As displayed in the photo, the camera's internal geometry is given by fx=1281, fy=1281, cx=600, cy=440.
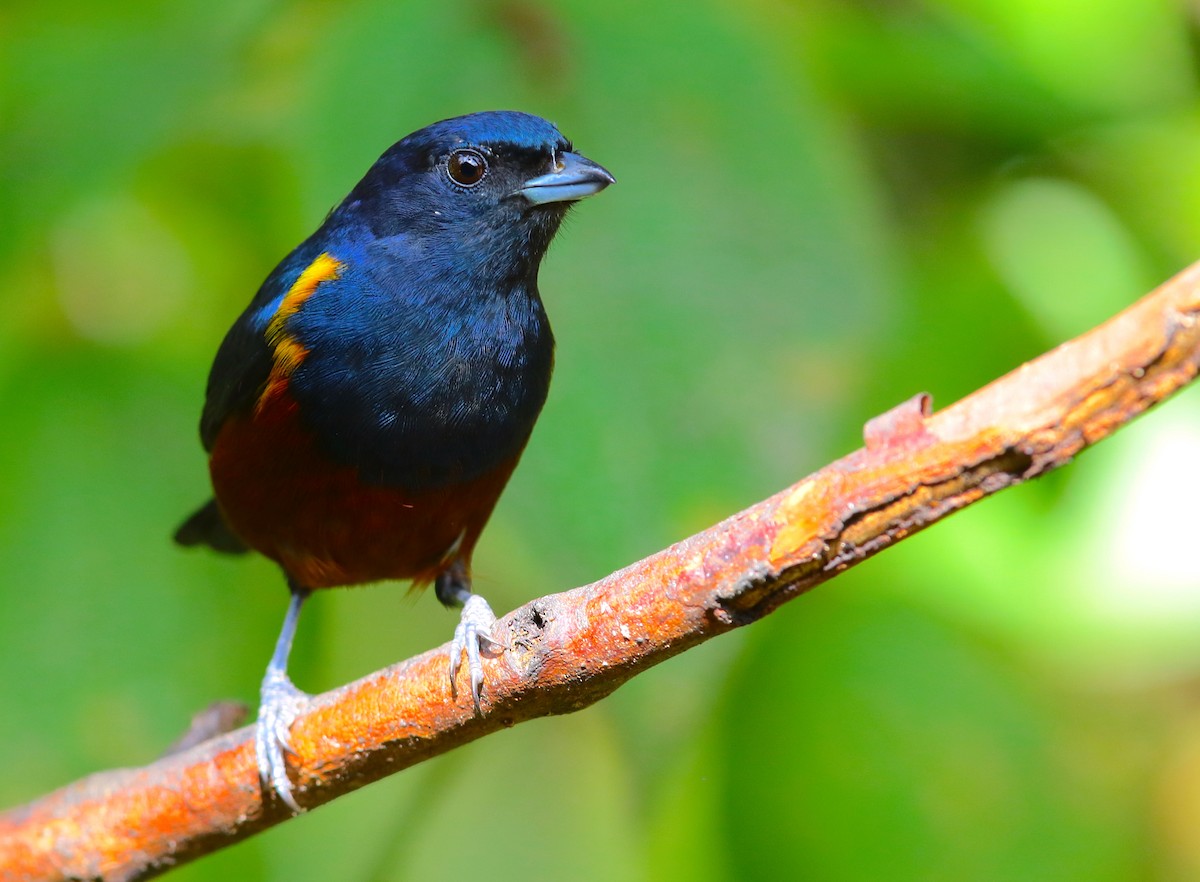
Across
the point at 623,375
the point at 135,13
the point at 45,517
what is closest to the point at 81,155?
the point at 135,13

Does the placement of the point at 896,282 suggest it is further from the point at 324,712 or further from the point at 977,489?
the point at 324,712

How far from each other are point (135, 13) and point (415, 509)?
141 cm

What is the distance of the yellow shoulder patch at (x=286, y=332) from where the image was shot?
313cm

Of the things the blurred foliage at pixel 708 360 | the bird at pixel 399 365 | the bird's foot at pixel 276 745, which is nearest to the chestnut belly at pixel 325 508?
the bird at pixel 399 365

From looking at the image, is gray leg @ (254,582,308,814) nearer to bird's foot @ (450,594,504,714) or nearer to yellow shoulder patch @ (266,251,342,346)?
bird's foot @ (450,594,504,714)

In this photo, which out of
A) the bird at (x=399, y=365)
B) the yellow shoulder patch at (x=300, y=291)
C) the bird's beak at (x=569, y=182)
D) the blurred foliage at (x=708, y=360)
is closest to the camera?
the blurred foliage at (x=708, y=360)

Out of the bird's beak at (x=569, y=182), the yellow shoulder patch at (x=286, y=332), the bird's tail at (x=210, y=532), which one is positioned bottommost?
the bird's tail at (x=210, y=532)

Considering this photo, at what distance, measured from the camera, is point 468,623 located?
8.82ft

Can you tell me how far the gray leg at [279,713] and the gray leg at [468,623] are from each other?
0.41m

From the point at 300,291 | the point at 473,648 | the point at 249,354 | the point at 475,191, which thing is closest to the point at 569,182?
the point at 475,191

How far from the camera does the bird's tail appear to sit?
11.1 feet

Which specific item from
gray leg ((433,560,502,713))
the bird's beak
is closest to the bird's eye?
the bird's beak

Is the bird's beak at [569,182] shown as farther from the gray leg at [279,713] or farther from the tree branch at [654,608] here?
the gray leg at [279,713]

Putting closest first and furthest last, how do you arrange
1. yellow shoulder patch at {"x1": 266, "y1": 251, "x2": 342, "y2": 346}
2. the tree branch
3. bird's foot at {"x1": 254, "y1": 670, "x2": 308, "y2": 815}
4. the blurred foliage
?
the tree branch, the blurred foliage, bird's foot at {"x1": 254, "y1": 670, "x2": 308, "y2": 815}, yellow shoulder patch at {"x1": 266, "y1": 251, "x2": 342, "y2": 346}
